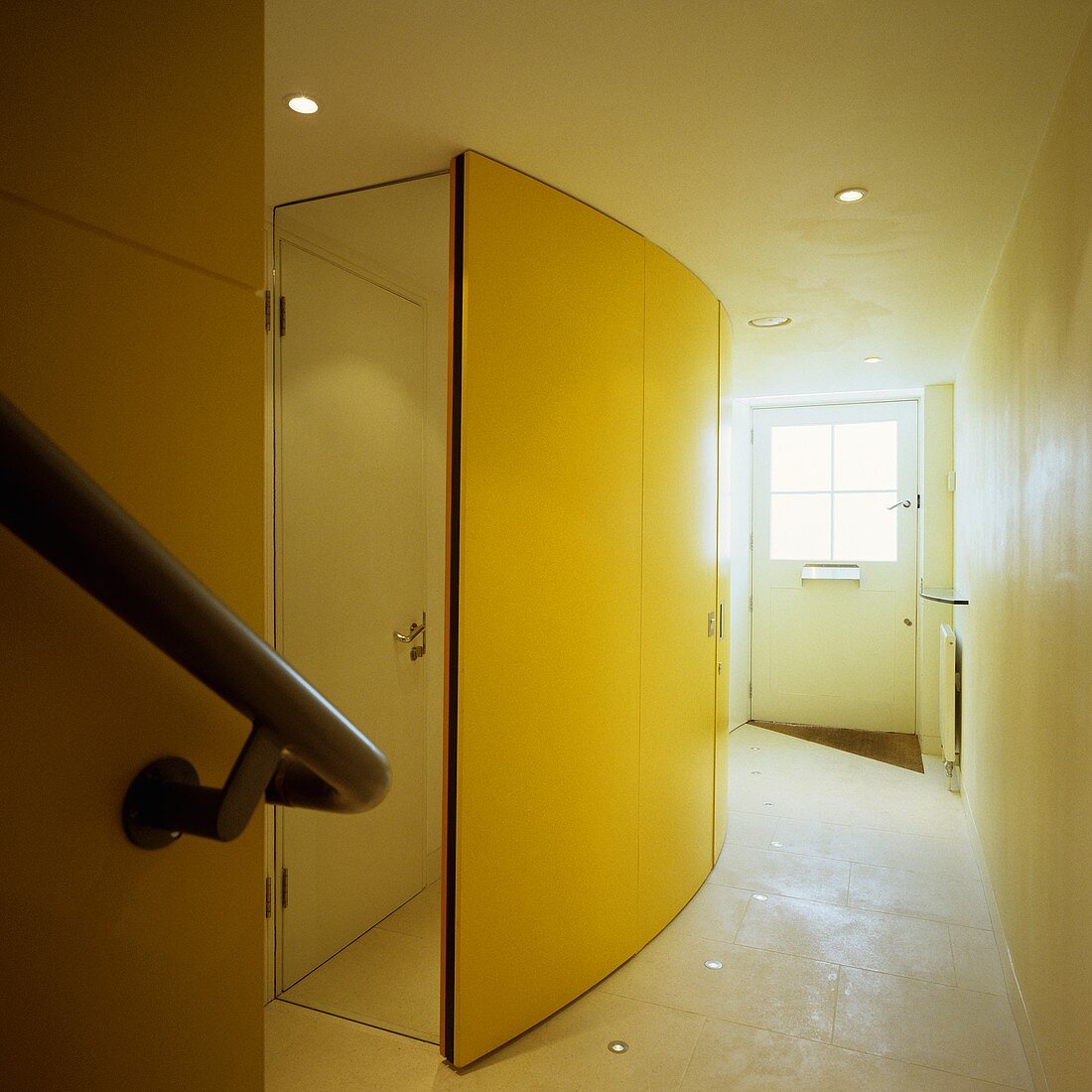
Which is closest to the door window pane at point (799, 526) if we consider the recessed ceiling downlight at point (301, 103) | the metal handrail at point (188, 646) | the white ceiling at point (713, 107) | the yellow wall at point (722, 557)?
the yellow wall at point (722, 557)

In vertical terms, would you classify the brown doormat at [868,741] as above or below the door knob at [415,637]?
below

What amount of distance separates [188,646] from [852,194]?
279cm

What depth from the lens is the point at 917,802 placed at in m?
4.82

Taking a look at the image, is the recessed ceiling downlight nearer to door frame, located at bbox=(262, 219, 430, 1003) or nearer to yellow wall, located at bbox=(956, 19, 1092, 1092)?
door frame, located at bbox=(262, 219, 430, 1003)

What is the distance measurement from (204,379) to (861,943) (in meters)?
3.28

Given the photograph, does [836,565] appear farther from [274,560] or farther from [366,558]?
[274,560]

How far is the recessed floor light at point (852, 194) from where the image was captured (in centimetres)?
266

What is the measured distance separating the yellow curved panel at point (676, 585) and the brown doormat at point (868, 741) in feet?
8.26

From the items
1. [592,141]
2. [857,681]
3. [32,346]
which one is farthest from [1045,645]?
[857,681]

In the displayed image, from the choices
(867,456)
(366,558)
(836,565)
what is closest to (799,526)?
(836,565)

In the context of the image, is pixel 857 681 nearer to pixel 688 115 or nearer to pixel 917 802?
pixel 917 802

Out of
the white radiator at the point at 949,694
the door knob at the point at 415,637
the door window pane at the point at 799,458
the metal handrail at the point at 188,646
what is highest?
the door window pane at the point at 799,458

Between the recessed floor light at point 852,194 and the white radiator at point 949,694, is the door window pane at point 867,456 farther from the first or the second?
the recessed floor light at point 852,194

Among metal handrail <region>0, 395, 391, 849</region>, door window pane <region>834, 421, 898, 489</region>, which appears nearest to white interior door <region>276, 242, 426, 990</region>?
metal handrail <region>0, 395, 391, 849</region>
